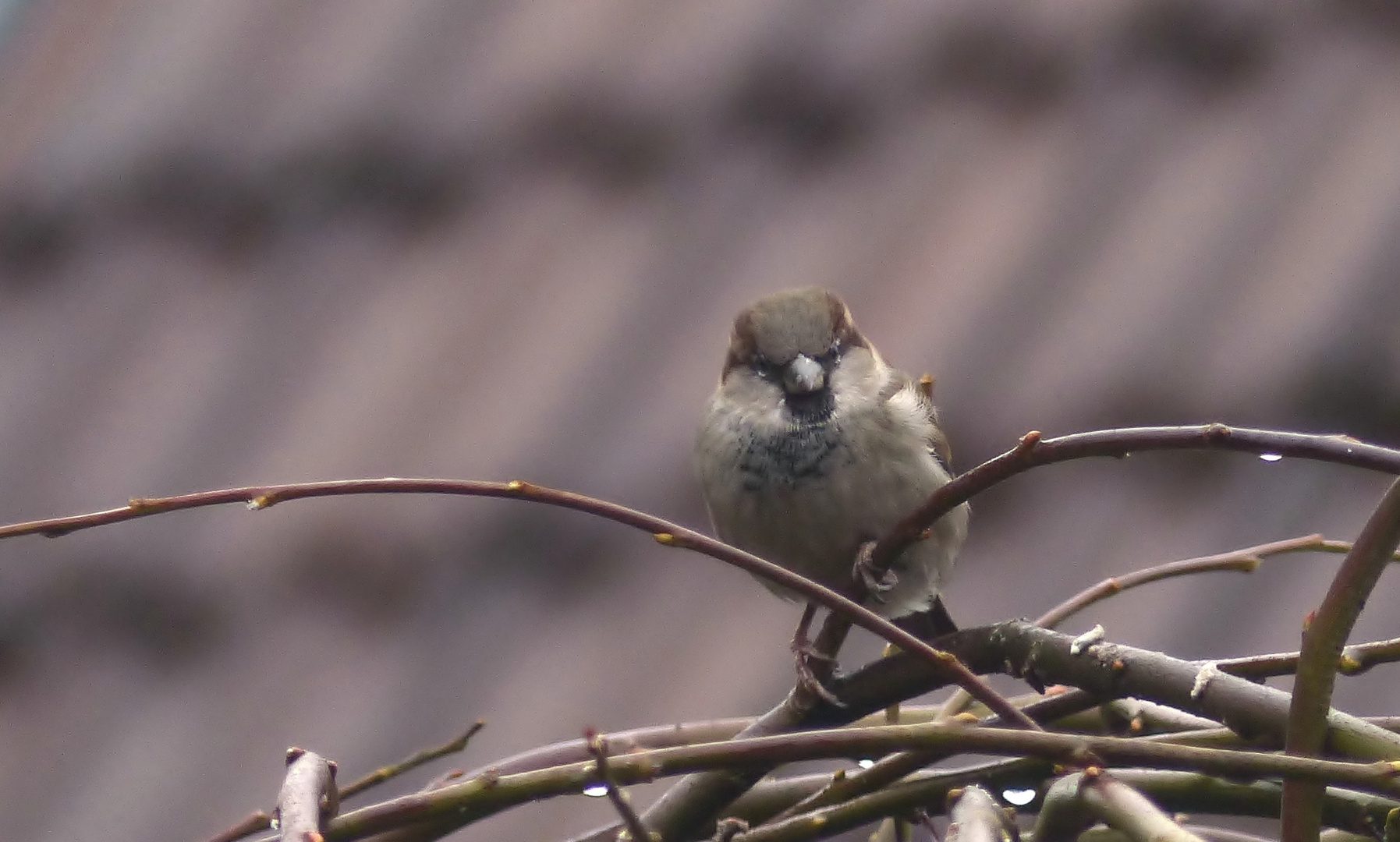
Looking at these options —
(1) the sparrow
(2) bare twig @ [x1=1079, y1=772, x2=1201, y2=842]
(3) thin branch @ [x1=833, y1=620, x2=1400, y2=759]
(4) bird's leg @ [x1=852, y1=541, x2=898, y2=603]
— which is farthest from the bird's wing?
(2) bare twig @ [x1=1079, y1=772, x2=1201, y2=842]

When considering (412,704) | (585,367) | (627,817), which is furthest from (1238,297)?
(627,817)

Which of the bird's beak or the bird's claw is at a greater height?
the bird's beak

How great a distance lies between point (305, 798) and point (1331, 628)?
400mm

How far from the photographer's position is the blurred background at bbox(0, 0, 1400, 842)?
151 cm

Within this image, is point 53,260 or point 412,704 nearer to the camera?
point 412,704

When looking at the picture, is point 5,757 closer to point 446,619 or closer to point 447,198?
point 446,619

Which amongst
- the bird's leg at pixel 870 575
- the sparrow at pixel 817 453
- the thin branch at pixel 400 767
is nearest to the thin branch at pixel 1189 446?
the bird's leg at pixel 870 575

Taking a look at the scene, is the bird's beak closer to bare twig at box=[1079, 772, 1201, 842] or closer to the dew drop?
the dew drop

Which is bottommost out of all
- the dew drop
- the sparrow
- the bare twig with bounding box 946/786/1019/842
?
the bare twig with bounding box 946/786/1019/842

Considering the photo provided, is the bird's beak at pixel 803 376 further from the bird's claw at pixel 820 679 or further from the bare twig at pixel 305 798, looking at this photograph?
the bare twig at pixel 305 798

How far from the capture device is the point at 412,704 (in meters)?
1.51

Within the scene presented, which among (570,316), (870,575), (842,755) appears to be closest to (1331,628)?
(842,755)

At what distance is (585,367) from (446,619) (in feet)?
1.03

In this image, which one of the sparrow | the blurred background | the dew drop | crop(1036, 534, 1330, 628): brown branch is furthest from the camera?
the blurred background
